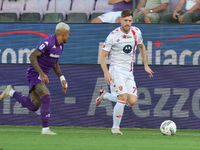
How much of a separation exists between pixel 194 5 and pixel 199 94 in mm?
2016

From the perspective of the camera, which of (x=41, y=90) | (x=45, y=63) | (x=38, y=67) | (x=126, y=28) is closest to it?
(x=38, y=67)

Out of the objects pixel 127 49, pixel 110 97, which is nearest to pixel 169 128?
pixel 110 97

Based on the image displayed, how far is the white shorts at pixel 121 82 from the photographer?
377 inches

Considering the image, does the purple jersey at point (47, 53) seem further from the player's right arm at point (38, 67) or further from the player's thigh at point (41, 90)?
the player's thigh at point (41, 90)

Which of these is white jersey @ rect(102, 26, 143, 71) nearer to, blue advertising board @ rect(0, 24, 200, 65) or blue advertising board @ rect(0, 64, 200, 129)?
blue advertising board @ rect(0, 64, 200, 129)

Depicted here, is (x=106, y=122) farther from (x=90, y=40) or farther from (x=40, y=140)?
(x=40, y=140)

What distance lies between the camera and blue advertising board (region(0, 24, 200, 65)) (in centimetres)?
1271

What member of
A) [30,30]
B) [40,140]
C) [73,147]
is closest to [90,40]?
[30,30]

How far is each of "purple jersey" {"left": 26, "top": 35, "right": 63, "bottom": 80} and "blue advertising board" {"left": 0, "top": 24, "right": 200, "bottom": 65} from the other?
3.50 meters

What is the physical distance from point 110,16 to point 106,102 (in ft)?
6.70

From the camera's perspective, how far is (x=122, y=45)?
967 centimetres

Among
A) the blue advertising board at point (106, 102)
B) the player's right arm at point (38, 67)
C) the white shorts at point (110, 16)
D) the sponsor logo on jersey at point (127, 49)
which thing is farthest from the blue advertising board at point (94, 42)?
the player's right arm at point (38, 67)

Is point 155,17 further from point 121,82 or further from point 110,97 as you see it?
point 121,82

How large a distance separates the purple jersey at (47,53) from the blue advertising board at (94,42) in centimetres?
350
